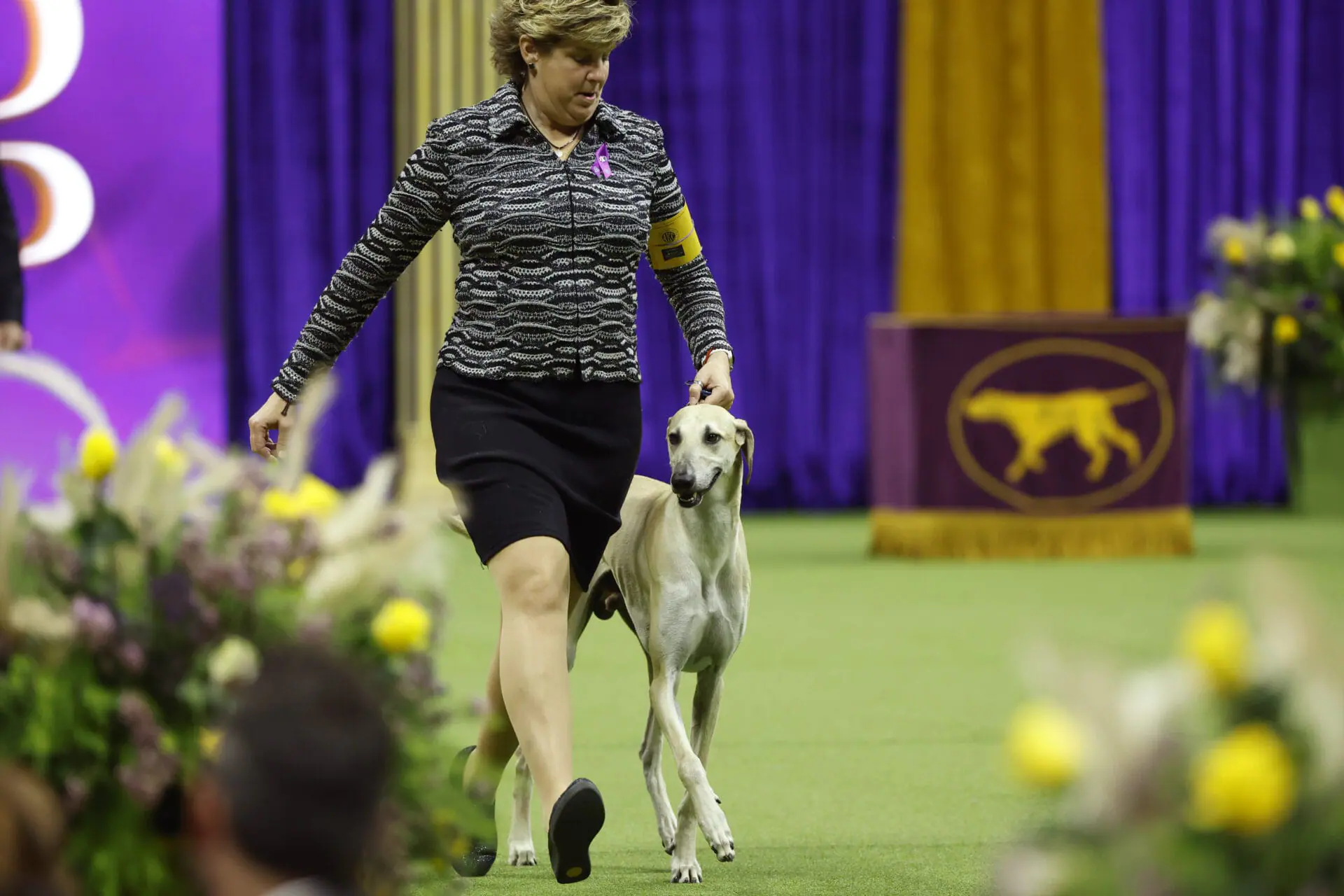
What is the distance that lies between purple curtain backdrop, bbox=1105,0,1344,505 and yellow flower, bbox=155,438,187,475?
10183 mm

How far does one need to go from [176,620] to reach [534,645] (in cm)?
135

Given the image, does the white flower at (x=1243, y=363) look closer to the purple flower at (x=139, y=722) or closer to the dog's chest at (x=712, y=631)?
the dog's chest at (x=712, y=631)

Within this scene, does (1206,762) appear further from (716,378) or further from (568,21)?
(716,378)

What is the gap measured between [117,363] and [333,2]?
2.90 meters

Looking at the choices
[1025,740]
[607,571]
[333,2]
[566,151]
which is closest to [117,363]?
[333,2]

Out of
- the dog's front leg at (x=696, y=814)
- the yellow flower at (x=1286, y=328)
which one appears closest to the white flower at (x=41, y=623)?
the dog's front leg at (x=696, y=814)

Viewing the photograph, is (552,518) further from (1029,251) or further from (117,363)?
(1029,251)

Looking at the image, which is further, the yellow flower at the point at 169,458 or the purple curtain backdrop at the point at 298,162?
the purple curtain backdrop at the point at 298,162

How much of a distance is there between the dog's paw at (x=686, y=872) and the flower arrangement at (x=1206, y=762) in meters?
2.24

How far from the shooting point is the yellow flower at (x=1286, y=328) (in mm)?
9047

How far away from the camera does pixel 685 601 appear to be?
146 inches

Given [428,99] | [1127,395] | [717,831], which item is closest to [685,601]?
[717,831]

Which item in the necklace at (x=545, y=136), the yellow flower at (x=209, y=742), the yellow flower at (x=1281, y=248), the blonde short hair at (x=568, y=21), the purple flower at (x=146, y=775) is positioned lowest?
the purple flower at (x=146, y=775)

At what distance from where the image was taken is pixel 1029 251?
1163 centimetres
